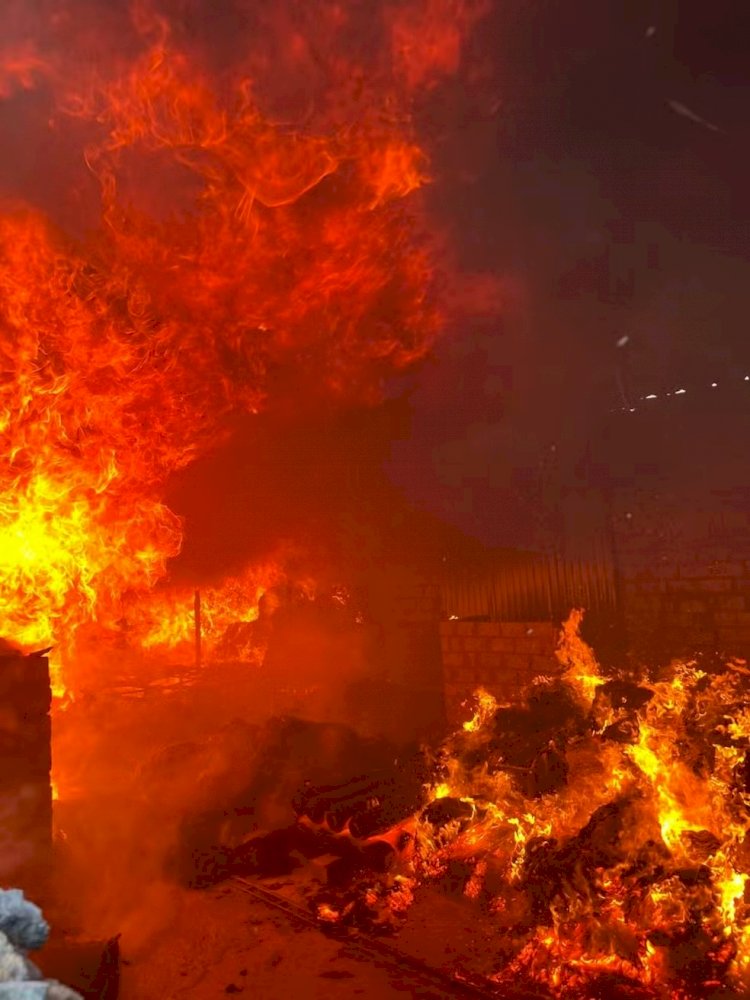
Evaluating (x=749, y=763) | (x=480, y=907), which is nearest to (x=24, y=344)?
(x=480, y=907)

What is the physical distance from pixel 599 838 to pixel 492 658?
13.5 ft

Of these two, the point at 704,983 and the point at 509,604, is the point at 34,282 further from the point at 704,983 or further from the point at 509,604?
the point at 704,983

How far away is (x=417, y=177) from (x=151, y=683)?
30.0 ft

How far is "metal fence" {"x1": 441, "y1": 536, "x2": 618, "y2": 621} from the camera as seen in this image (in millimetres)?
8500

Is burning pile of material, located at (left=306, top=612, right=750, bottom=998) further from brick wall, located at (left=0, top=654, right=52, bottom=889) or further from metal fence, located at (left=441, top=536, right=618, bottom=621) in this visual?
brick wall, located at (left=0, top=654, right=52, bottom=889)

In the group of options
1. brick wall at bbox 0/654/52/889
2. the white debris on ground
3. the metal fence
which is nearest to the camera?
the white debris on ground

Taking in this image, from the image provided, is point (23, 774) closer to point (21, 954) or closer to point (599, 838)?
point (21, 954)

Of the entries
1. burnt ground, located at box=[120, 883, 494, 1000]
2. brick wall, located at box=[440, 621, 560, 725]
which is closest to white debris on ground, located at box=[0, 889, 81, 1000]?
burnt ground, located at box=[120, 883, 494, 1000]

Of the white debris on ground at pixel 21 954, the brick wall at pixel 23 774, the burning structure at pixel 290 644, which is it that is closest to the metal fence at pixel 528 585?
the burning structure at pixel 290 644

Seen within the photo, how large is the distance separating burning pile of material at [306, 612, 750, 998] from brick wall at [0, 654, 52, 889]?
239 cm

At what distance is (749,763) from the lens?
4.93m

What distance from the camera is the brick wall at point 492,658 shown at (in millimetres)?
8641

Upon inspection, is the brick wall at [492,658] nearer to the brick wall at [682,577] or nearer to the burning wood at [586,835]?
the brick wall at [682,577]

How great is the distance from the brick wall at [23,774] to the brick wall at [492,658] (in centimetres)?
526
